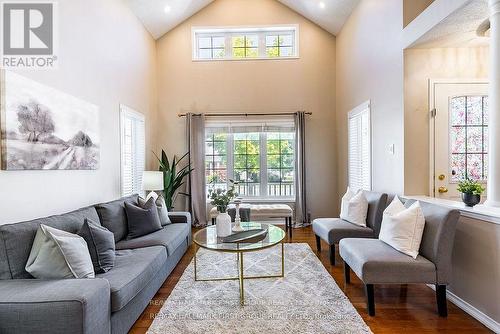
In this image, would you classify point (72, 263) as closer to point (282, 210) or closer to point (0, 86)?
point (0, 86)

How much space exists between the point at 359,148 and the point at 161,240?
11.2ft

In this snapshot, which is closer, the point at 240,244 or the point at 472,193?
the point at 472,193

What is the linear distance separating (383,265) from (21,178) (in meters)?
3.08

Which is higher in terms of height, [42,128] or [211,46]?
[211,46]

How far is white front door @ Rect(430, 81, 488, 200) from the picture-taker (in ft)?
10.5

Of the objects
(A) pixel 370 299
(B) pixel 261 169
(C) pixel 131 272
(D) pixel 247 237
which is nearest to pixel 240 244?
(D) pixel 247 237

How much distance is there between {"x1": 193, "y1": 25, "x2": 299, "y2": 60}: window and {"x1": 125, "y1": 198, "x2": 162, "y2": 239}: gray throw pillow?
3643mm

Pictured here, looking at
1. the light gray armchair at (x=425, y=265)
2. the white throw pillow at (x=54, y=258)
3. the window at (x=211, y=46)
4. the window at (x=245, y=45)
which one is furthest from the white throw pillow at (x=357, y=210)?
the window at (x=211, y=46)

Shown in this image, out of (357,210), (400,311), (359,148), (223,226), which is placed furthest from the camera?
(359,148)

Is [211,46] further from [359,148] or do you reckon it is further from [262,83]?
[359,148]

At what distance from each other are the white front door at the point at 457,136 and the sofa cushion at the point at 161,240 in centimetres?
303
